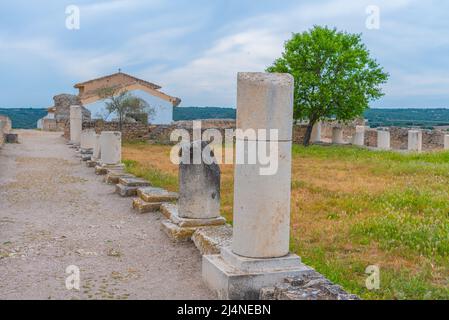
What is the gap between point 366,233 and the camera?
25.2 ft

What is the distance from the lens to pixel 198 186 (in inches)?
315

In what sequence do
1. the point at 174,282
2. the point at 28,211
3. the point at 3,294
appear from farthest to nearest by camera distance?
the point at 28,211 < the point at 174,282 < the point at 3,294

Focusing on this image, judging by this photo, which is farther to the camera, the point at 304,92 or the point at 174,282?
the point at 304,92

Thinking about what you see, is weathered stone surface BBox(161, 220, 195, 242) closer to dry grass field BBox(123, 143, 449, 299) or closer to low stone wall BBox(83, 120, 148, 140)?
dry grass field BBox(123, 143, 449, 299)

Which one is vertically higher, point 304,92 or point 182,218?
point 304,92

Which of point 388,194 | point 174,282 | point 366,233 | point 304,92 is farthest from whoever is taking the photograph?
point 304,92

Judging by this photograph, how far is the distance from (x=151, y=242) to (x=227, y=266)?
2.69 m

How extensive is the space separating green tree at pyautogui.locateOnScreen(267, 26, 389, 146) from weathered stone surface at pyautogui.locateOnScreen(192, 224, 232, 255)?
1976cm

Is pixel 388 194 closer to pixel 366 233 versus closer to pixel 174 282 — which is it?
pixel 366 233

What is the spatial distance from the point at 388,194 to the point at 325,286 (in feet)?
21.8

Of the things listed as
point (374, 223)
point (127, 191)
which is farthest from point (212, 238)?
point (127, 191)

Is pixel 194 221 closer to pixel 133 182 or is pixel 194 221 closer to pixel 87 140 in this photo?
pixel 133 182

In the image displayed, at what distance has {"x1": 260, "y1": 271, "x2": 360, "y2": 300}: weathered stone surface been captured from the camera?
4484 mm

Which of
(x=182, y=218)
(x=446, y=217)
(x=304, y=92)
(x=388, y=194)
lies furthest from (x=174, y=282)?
(x=304, y=92)
